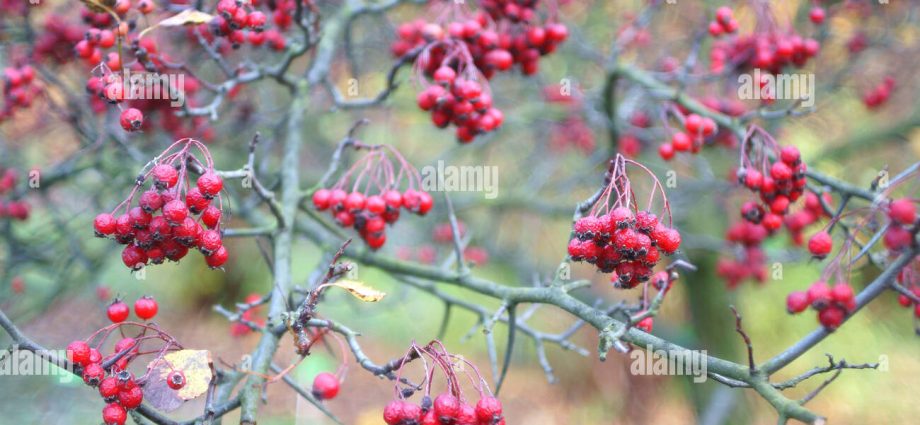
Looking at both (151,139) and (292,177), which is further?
(151,139)

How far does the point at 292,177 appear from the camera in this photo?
2602 millimetres

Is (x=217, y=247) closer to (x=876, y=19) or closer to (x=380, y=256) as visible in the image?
(x=380, y=256)

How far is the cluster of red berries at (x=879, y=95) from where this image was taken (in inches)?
172

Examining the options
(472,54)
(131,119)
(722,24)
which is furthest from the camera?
(722,24)

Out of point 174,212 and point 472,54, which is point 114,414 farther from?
point 472,54

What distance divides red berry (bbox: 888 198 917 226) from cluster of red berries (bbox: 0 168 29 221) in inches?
147

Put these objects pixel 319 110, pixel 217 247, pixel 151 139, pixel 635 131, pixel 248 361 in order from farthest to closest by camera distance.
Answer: pixel 319 110
pixel 635 131
pixel 151 139
pixel 248 361
pixel 217 247

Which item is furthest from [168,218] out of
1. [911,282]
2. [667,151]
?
[667,151]

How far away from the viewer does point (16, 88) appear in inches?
112

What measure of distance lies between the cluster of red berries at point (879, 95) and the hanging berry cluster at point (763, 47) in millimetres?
1401

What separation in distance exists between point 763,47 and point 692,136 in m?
0.63

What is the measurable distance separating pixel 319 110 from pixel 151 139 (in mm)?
1389

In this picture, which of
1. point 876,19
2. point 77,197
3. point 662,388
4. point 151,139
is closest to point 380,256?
point 151,139

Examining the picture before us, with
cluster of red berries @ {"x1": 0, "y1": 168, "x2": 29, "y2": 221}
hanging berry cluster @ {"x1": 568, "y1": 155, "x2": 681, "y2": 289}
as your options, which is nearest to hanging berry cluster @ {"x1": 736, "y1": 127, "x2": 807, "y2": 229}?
hanging berry cluster @ {"x1": 568, "y1": 155, "x2": 681, "y2": 289}
